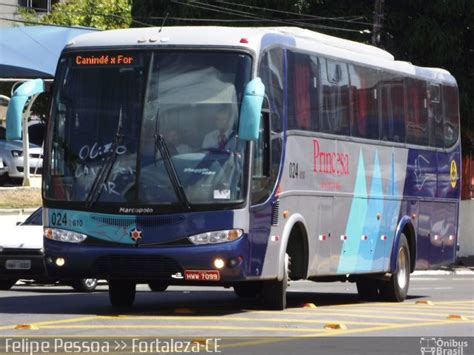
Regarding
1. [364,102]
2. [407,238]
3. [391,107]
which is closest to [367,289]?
[407,238]

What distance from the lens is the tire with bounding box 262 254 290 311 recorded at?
1712cm

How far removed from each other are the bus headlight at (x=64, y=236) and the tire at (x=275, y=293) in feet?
8.38

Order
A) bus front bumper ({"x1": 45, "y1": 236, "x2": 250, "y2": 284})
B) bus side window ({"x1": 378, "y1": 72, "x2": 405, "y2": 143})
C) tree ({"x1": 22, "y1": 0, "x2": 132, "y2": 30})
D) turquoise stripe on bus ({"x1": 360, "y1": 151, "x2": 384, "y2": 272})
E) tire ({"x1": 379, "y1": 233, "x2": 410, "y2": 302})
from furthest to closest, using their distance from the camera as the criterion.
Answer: tree ({"x1": 22, "y1": 0, "x2": 132, "y2": 30}) → tire ({"x1": 379, "y1": 233, "x2": 410, "y2": 302}) → bus side window ({"x1": 378, "y1": 72, "x2": 405, "y2": 143}) → turquoise stripe on bus ({"x1": 360, "y1": 151, "x2": 384, "y2": 272}) → bus front bumper ({"x1": 45, "y1": 236, "x2": 250, "y2": 284})

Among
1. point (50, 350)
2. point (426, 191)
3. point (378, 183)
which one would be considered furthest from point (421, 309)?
point (50, 350)

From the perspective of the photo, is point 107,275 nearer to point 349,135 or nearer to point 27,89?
point 27,89

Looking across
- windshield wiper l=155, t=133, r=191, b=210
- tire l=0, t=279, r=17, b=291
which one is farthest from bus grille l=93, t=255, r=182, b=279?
tire l=0, t=279, r=17, b=291

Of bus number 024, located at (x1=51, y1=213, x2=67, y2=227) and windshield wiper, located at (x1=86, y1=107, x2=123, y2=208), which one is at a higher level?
windshield wiper, located at (x1=86, y1=107, x2=123, y2=208)

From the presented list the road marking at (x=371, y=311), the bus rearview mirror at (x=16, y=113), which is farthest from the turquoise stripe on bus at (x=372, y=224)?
the bus rearview mirror at (x=16, y=113)

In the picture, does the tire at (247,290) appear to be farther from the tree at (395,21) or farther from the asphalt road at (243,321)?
the tree at (395,21)

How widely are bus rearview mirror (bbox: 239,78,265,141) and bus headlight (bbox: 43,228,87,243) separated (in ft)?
7.86

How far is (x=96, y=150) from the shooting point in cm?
1627

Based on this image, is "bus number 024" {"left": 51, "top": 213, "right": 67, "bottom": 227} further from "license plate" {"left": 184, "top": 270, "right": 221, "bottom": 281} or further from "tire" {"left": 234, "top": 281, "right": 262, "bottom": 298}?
"tire" {"left": 234, "top": 281, "right": 262, "bottom": 298}

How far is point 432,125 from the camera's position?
76.2ft

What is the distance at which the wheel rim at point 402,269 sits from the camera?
21.8 m
